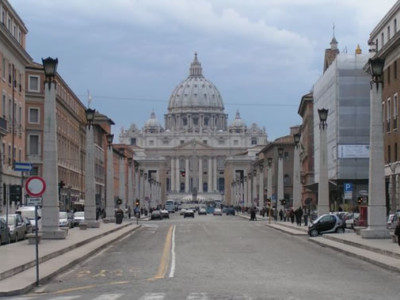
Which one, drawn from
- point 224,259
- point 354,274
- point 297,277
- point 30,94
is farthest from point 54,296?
point 30,94

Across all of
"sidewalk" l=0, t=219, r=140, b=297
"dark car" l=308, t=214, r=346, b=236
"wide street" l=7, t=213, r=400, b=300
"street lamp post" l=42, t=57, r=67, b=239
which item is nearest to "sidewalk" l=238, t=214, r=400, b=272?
"wide street" l=7, t=213, r=400, b=300

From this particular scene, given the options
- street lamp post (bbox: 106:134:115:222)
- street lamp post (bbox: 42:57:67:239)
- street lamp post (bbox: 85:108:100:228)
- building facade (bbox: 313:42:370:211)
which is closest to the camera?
street lamp post (bbox: 42:57:67:239)

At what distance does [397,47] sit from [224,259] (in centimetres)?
3579

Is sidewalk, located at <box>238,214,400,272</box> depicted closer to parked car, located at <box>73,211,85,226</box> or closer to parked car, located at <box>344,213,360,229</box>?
parked car, located at <box>344,213,360,229</box>

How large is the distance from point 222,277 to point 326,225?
27951 millimetres

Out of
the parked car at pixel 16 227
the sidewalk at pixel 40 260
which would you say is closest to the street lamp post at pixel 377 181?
the sidewalk at pixel 40 260

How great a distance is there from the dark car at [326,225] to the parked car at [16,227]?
15.7 metres

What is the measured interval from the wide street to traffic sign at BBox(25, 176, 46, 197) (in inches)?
88.7

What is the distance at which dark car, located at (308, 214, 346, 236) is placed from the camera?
48.5m

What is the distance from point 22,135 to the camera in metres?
67.4

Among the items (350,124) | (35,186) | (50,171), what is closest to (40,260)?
(35,186)

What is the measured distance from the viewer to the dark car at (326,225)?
159 ft

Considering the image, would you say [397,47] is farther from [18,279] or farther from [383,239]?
[18,279]

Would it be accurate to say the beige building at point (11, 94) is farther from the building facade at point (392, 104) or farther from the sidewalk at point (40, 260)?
the building facade at point (392, 104)
